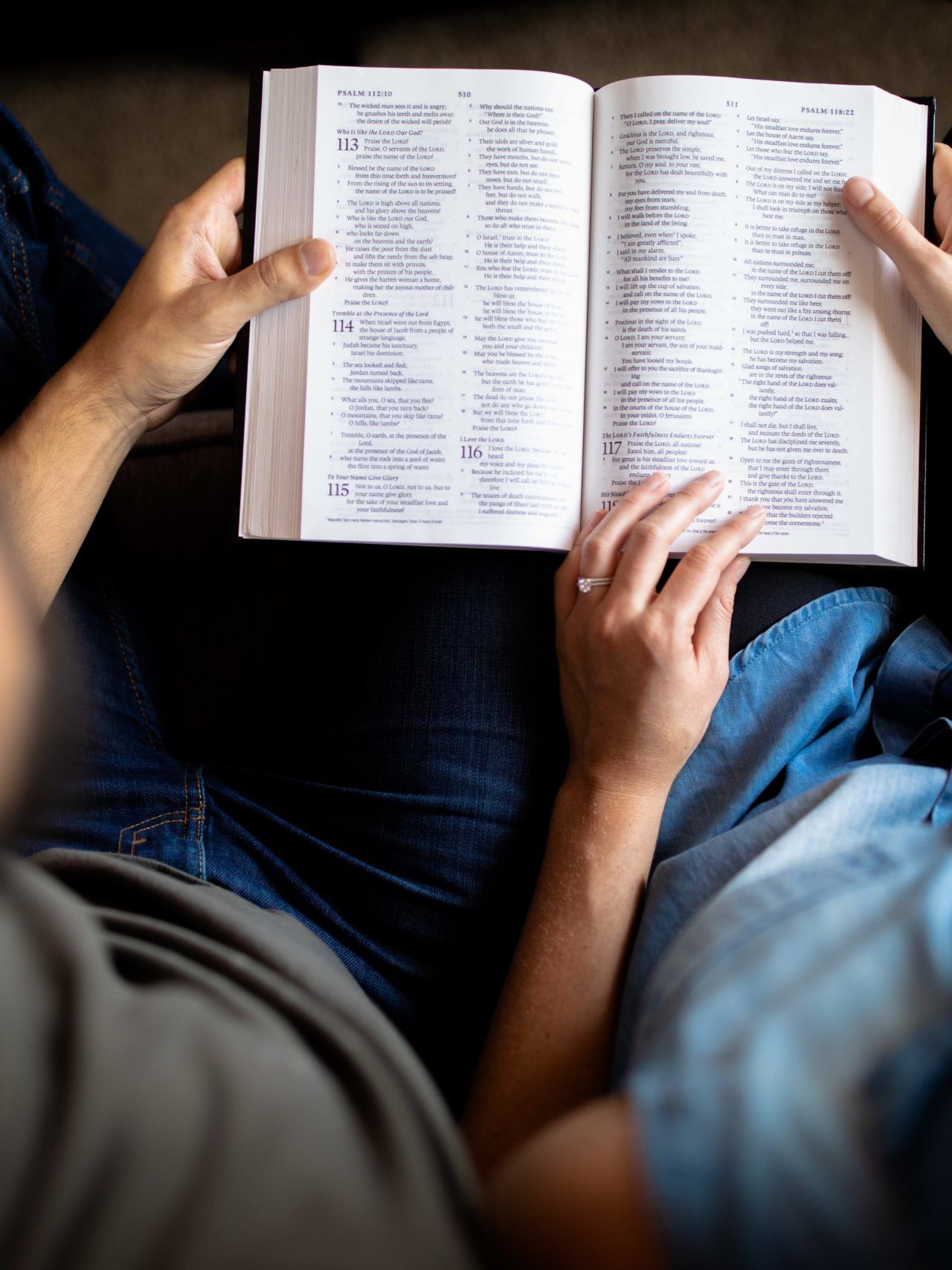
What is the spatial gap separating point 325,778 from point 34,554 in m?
0.31

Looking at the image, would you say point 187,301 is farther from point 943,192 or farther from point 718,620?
point 943,192

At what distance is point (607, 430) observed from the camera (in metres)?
0.77

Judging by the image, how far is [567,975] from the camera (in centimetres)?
68

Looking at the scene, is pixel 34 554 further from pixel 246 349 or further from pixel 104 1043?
pixel 104 1043

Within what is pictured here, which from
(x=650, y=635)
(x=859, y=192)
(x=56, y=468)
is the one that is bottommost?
(x=650, y=635)

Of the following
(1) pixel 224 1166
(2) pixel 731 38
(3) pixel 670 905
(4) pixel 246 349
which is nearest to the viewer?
(1) pixel 224 1166

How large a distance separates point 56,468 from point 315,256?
284 mm

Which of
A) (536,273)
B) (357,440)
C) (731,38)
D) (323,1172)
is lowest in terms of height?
(323,1172)

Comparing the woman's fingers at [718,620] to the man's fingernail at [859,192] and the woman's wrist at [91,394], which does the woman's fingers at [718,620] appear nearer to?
the man's fingernail at [859,192]

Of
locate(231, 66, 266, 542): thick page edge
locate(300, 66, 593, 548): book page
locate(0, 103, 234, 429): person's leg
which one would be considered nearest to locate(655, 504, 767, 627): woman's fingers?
locate(300, 66, 593, 548): book page

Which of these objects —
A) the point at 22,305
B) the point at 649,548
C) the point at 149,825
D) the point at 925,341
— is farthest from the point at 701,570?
the point at 22,305

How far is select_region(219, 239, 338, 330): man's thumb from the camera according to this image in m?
0.75

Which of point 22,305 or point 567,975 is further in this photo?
point 22,305

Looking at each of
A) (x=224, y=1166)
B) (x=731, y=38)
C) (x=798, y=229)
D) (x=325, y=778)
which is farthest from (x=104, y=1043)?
(x=731, y=38)
